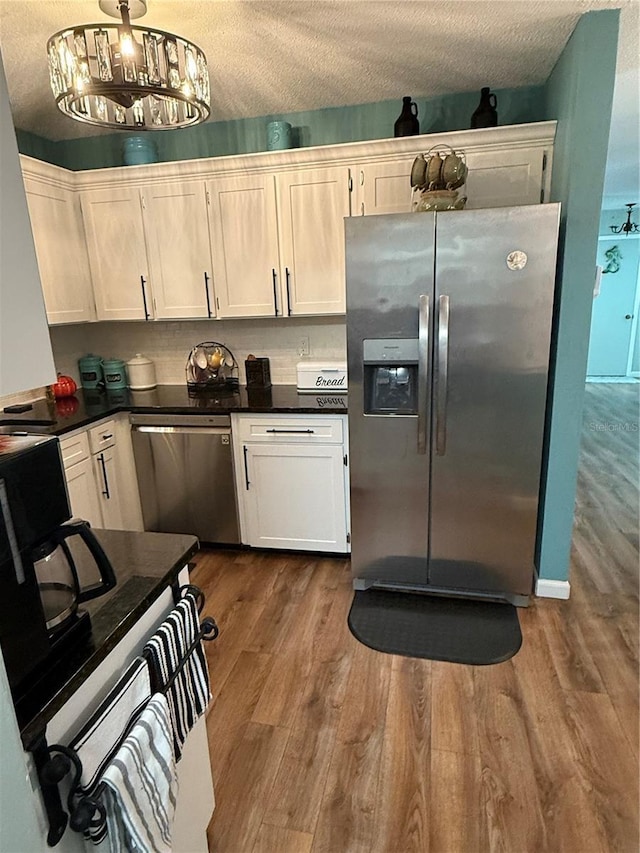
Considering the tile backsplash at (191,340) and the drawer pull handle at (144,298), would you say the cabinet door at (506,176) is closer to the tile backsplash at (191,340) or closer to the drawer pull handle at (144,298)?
the tile backsplash at (191,340)

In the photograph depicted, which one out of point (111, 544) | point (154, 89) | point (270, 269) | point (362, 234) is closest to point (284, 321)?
point (270, 269)

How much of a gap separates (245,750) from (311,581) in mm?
1074

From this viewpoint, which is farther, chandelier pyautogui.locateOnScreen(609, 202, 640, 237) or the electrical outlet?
chandelier pyautogui.locateOnScreen(609, 202, 640, 237)

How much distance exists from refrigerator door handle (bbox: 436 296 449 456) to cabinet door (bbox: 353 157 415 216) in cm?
88

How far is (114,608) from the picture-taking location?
39.6 inches

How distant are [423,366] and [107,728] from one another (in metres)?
1.81

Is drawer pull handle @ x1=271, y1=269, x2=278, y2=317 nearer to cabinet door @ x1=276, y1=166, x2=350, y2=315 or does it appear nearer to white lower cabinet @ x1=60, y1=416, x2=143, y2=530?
cabinet door @ x1=276, y1=166, x2=350, y2=315

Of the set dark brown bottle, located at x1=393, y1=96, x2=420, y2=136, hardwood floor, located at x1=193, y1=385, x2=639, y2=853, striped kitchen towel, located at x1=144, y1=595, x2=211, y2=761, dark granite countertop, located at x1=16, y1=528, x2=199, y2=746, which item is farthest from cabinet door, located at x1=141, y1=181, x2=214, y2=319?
striped kitchen towel, located at x1=144, y1=595, x2=211, y2=761


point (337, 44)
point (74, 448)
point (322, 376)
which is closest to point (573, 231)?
point (337, 44)

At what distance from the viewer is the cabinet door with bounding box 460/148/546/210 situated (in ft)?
8.43

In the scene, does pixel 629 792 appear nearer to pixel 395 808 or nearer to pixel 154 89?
pixel 395 808

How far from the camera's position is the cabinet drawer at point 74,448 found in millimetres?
2562

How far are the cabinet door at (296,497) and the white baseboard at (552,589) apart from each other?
105 centimetres

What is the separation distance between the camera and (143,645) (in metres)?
1.08
